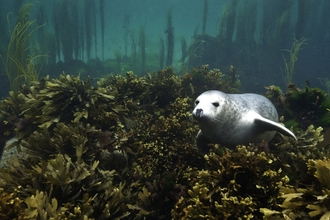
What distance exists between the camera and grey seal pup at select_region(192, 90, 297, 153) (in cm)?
354

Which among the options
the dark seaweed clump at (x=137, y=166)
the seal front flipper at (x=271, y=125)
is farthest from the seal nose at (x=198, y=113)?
the seal front flipper at (x=271, y=125)

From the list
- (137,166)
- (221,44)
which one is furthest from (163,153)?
(221,44)

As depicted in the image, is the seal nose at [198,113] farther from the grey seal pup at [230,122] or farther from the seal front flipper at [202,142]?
the seal front flipper at [202,142]

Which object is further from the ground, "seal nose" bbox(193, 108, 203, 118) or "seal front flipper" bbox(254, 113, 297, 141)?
"seal nose" bbox(193, 108, 203, 118)

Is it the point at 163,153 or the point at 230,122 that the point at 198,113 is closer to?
the point at 230,122

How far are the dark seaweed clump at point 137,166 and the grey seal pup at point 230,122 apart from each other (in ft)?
Answer: 1.01

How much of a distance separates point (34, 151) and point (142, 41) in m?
18.4

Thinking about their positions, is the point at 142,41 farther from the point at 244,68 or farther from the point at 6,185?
the point at 6,185

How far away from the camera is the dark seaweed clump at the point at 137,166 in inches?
98.8

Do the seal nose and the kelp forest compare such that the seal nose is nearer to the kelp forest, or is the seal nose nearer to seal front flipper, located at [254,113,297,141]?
seal front flipper, located at [254,113,297,141]

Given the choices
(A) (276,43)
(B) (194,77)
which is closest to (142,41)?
(A) (276,43)

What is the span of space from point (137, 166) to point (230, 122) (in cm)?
163

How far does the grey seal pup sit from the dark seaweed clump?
1.01 ft

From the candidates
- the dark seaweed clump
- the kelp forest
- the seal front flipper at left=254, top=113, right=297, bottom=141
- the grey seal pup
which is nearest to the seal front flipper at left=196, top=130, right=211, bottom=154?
the grey seal pup
